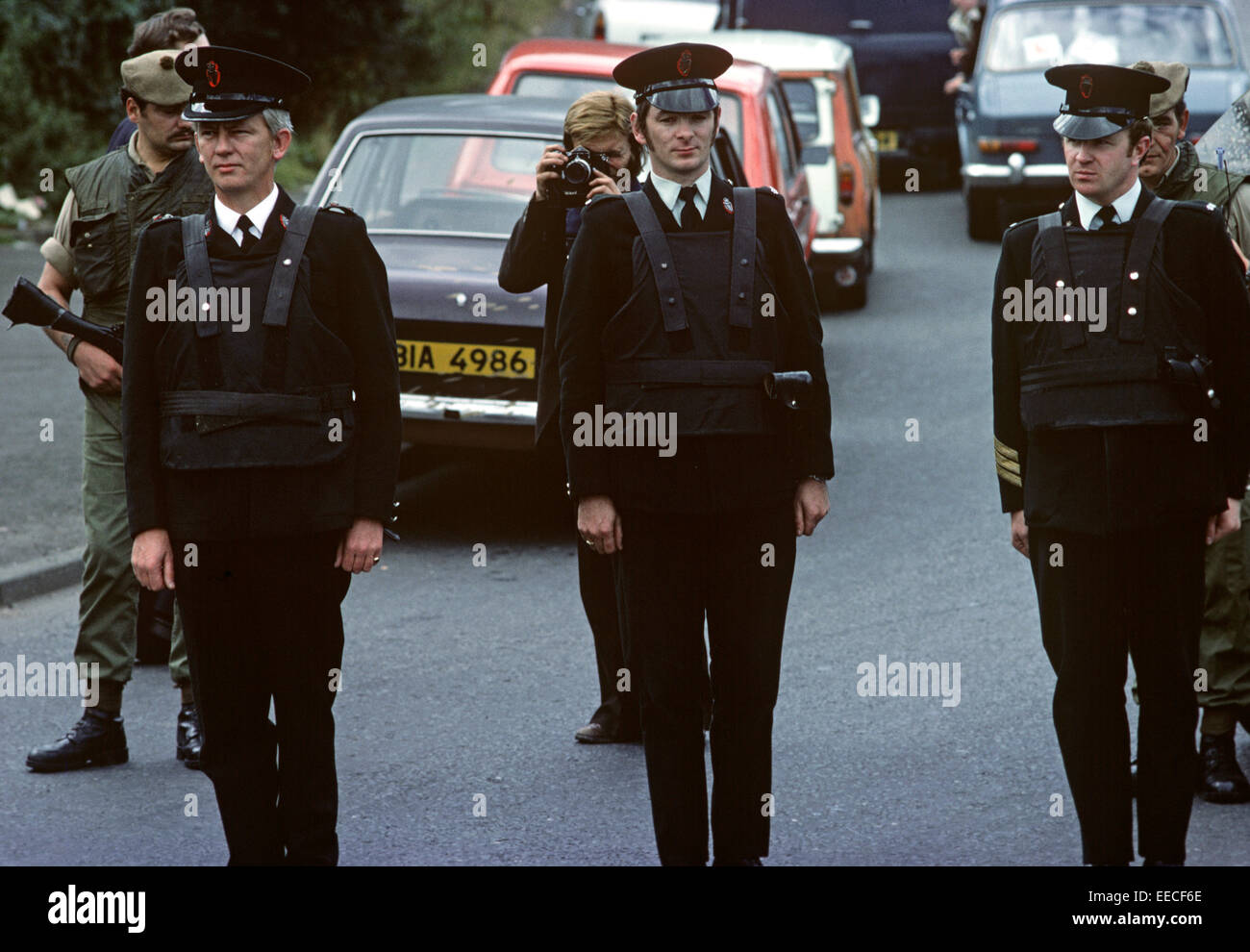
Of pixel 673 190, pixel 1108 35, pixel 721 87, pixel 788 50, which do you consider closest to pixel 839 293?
pixel 788 50

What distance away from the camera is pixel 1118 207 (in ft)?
14.1

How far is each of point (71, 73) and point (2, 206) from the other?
63.4 inches

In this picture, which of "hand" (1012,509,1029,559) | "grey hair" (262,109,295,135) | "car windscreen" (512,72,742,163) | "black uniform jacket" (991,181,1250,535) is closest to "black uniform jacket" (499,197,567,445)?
"grey hair" (262,109,295,135)

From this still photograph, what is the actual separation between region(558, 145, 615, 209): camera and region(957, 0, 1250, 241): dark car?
36.1 ft

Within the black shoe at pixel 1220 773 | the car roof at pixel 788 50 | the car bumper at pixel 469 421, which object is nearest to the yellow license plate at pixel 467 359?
the car bumper at pixel 469 421

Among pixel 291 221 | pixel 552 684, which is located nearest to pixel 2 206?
pixel 552 684

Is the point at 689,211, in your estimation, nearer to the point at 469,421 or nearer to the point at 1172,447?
the point at 1172,447

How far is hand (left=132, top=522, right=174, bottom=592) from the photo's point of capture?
4.20 metres

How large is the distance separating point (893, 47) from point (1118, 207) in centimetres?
1746

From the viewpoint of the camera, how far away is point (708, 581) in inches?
171

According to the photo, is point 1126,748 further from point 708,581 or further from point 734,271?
point 734,271

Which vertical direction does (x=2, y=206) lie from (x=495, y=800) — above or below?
below

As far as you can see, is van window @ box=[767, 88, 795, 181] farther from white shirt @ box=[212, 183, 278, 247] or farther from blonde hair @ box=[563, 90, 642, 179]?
white shirt @ box=[212, 183, 278, 247]

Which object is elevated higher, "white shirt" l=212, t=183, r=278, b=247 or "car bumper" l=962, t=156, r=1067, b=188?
"white shirt" l=212, t=183, r=278, b=247
